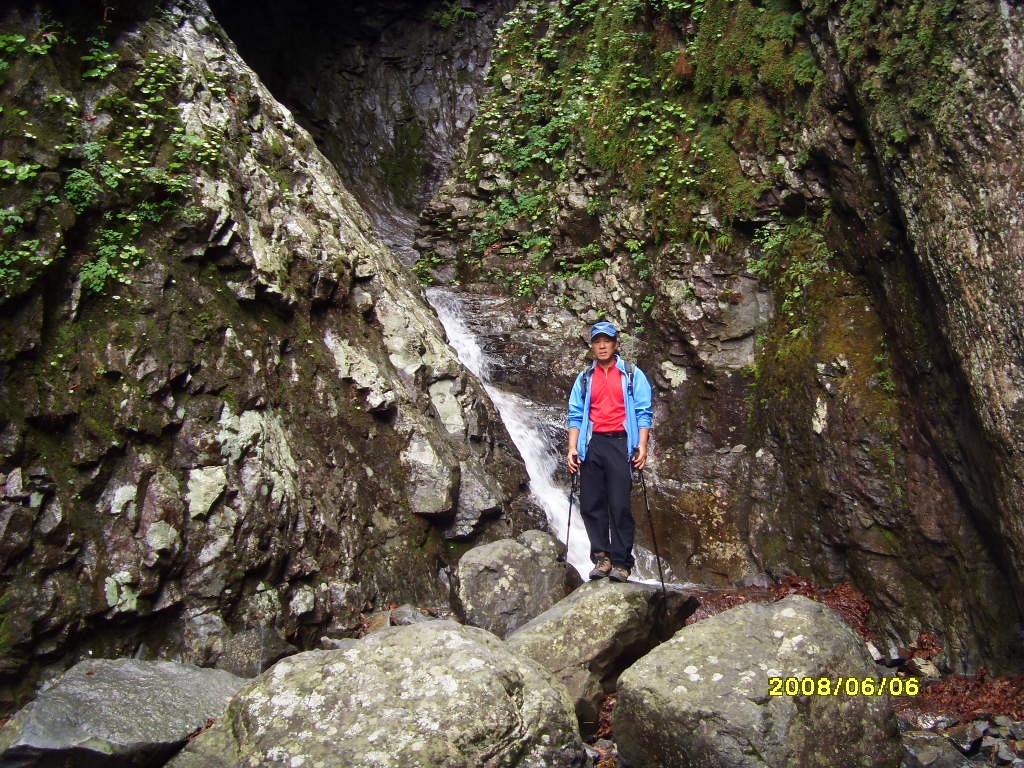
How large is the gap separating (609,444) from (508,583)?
1791mm

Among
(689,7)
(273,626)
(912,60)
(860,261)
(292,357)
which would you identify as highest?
(689,7)

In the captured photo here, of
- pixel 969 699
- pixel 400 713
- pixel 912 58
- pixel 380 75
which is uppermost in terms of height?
pixel 380 75

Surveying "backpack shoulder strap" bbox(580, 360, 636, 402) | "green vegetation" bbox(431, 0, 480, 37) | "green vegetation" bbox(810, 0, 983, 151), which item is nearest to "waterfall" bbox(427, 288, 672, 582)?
"backpack shoulder strap" bbox(580, 360, 636, 402)

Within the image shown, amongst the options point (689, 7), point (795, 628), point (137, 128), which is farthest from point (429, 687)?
point (689, 7)

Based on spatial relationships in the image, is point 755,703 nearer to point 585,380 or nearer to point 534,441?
point 585,380

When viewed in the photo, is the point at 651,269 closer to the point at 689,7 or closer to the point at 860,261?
the point at 860,261

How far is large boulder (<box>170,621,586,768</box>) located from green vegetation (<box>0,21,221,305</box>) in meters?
4.38

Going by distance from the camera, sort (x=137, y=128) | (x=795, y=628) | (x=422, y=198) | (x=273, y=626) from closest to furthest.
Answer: (x=795, y=628)
(x=273, y=626)
(x=137, y=128)
(x=422, y=198)

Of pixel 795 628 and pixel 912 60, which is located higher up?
pixel 912 60

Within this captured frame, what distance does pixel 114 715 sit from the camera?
4348mm

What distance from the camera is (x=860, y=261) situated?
8242 millimetres

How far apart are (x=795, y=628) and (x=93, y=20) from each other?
922cm

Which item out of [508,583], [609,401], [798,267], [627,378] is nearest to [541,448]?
[508,583]
